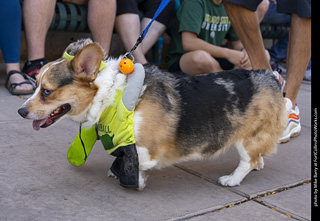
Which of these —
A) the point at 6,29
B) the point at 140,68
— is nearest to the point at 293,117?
the point at 140,68

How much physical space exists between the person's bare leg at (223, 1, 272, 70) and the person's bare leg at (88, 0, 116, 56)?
1503mm

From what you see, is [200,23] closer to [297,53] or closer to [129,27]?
[129,27]

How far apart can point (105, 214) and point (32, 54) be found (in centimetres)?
294

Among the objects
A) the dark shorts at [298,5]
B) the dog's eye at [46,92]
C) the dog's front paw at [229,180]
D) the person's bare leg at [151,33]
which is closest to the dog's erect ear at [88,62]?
the dog's eye at [46,92]

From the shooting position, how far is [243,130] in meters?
2.67

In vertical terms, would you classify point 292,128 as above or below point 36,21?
below

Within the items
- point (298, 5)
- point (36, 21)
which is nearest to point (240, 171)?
point (298, 5)

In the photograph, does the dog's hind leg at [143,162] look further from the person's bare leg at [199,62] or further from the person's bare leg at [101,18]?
the person's bare leg at [199,62]

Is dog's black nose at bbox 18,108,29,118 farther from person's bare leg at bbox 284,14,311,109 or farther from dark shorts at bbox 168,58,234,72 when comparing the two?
dark shorts at bbox 168,58,234,72

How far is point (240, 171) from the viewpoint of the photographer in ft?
8.78

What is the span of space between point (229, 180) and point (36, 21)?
9.53ft

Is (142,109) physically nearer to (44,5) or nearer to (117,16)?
(44,5)

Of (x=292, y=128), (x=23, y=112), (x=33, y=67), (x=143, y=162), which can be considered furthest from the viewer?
(x=33, y=67)

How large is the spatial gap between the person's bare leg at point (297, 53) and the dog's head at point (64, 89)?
232 cm
